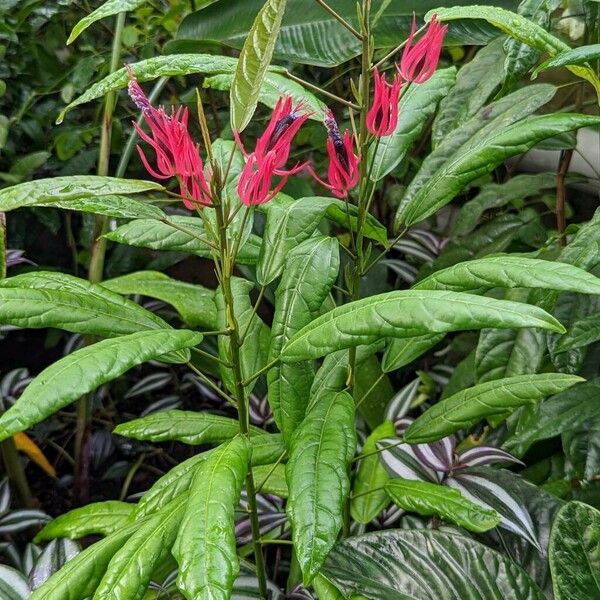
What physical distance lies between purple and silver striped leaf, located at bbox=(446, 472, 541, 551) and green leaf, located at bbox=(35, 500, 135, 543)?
0.41 m

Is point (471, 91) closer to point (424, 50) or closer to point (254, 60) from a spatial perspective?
point (424, 50)

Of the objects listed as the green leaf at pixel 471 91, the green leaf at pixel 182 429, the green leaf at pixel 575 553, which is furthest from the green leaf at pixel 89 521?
the green leaf at pixel 471 91

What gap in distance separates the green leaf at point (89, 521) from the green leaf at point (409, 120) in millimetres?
525

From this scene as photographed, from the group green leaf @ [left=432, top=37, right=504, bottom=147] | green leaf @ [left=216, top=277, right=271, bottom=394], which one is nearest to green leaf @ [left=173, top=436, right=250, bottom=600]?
green leaf @ [left=216, top=277, right=271, bottom=394]

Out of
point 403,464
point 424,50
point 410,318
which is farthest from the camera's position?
point 403,464

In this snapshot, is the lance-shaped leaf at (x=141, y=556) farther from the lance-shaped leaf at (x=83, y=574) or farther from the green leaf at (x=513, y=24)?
the green leaf at (x=513, y=24)

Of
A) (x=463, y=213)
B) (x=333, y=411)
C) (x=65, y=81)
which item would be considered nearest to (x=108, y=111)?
(x=65, y=81)

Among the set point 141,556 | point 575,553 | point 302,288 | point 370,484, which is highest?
point 302,288

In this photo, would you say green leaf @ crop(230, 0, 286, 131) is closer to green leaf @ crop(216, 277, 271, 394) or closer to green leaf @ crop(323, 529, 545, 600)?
green leaf @ crop(216, 277, 271, 394)

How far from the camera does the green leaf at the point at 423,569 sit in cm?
70

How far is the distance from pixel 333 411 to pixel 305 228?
0.56ft

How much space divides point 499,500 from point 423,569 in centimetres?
13

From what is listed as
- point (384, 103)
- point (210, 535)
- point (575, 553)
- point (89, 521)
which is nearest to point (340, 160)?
point (384, 103)

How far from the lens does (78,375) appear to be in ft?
1.59
